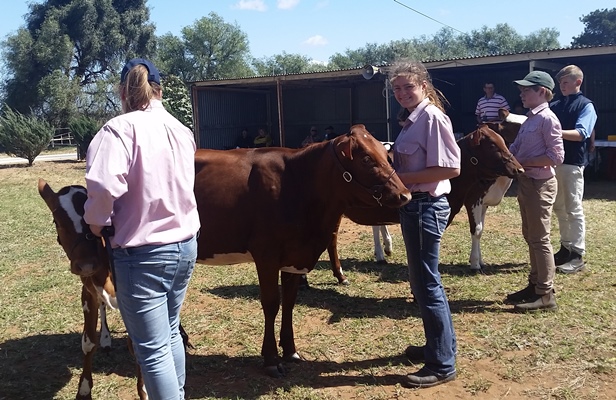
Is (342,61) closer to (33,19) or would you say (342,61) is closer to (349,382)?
(33,19)

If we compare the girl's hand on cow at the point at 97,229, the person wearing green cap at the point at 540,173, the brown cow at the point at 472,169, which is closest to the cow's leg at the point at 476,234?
the brown cow at the point at 472,169

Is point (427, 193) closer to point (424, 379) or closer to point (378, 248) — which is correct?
point (424, 379)

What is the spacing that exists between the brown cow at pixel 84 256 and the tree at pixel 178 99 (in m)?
27.6

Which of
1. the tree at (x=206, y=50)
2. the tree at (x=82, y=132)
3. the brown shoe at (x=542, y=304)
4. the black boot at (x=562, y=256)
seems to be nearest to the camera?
the brown shoe at (x=542, y=304)

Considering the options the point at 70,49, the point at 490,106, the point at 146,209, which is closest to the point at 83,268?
the point at 146,209

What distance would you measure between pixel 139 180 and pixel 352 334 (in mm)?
3092

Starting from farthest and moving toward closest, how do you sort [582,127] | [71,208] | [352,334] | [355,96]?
1. [355,96]
2. [582,127]
3. [352,334]
4. [71,208]

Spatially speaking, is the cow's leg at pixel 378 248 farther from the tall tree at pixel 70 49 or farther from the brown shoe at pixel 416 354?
the tall tree at pixel 70 49

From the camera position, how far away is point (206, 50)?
2606 inches

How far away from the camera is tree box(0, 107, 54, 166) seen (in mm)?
23984

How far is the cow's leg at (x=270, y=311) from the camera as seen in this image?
14.2 ft

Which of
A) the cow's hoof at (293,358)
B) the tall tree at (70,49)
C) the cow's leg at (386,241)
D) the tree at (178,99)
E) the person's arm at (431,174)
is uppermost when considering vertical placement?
the tall tree at (70,49)

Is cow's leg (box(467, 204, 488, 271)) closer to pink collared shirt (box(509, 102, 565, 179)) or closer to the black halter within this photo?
pink collared shirt (box(509, 102, 565, 179))

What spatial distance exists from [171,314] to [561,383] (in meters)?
2.86
